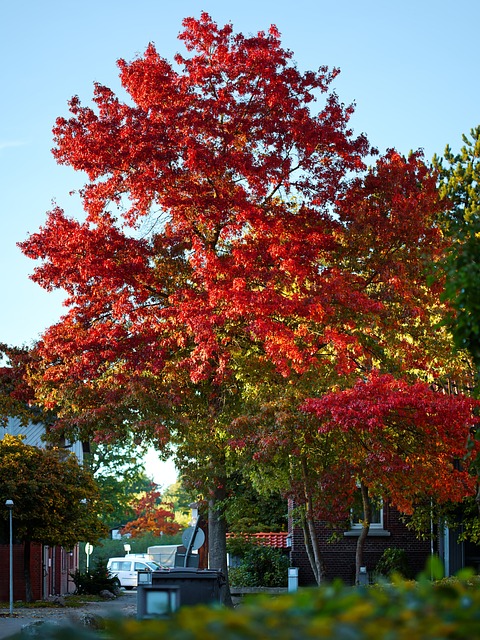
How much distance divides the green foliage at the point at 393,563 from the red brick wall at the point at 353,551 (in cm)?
49

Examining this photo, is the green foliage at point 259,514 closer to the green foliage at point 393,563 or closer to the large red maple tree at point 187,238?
the green foliage at point 393,563

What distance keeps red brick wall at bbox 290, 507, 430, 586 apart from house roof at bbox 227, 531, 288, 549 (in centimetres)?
271

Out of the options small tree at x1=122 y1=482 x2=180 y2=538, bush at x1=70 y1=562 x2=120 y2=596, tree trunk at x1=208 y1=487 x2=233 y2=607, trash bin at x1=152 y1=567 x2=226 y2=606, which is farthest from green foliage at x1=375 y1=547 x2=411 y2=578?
small tree at x1=122 y1=482 x2=180 y2=538

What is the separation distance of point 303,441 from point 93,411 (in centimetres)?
510

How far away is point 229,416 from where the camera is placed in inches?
1016

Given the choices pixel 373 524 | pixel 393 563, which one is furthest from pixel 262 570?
pixel 393 563

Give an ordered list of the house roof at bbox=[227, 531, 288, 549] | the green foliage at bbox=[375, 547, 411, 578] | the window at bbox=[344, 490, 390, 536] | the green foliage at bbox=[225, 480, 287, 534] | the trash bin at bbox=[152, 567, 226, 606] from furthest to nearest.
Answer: the green foliage at bbox=[225, 480, 287, 534]
the house roof at bbox=[227, 531, 288, 549]
the window at bbox=[344, 490, 390, 536]
the green foliage at bbox=[375, 547, 411, 578]
the trash bin at bbox=[152, 567, 226, 606]

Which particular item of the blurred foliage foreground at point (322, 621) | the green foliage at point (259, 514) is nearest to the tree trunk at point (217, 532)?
the green foliage at point (259, 514)

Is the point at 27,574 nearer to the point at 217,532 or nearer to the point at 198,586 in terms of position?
the point at 217,532

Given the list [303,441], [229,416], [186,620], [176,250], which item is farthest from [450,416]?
[186,620]

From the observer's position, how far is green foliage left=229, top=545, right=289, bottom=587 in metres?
37.2

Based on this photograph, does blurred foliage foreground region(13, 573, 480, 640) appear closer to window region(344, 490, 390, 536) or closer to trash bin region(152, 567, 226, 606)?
trash bin region(152, 567, 226, 606)

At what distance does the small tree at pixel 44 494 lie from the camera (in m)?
33.7

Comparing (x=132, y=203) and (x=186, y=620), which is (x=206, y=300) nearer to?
(x=132, y=203)
